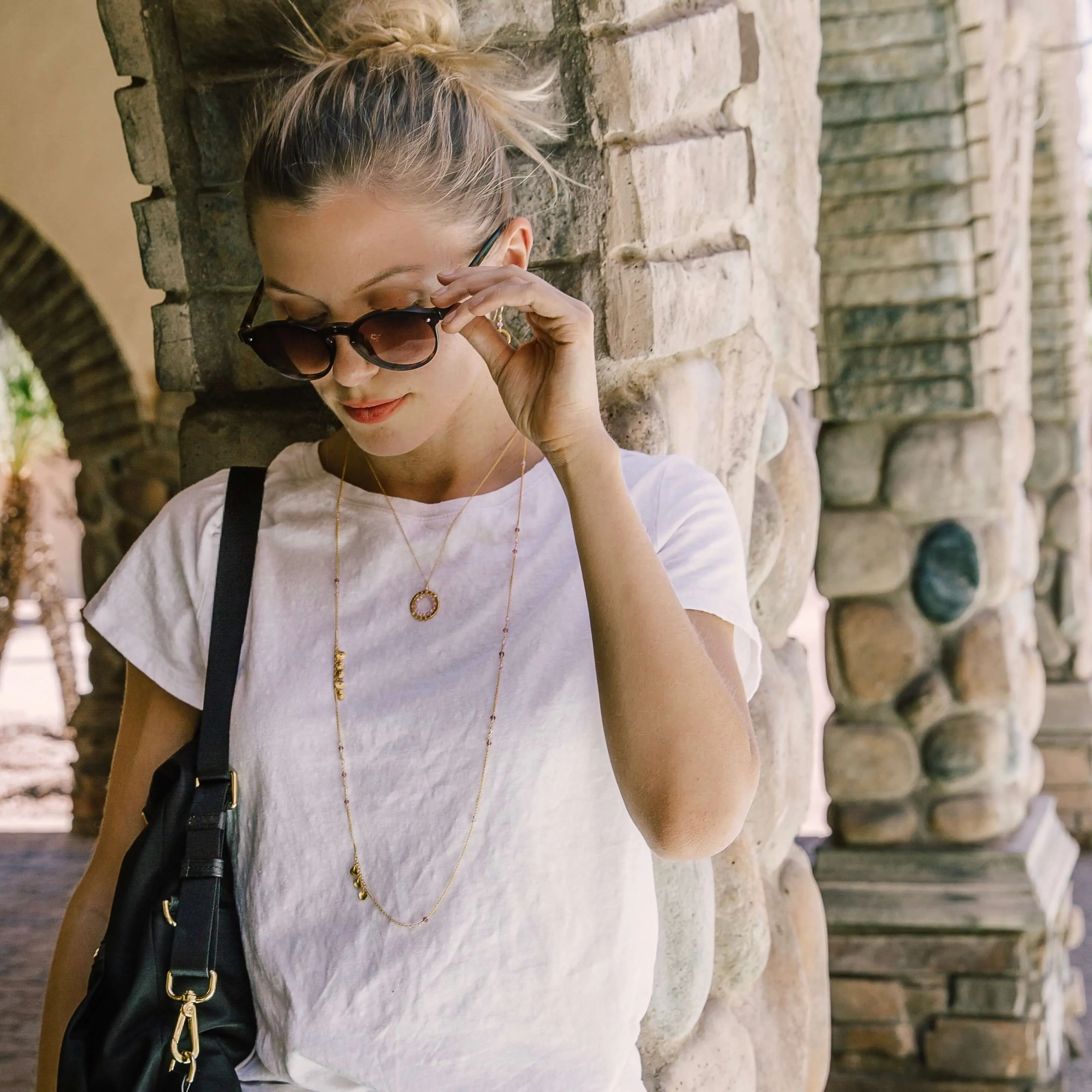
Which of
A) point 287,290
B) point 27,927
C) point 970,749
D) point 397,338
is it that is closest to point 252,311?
point 287,290

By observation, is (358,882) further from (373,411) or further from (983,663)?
(983,663)

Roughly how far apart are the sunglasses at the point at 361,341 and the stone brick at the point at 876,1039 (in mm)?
3794

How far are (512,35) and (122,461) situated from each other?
5.08 metres

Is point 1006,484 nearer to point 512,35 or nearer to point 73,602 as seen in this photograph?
point 512,35

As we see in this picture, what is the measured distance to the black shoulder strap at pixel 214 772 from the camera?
1.38 metres

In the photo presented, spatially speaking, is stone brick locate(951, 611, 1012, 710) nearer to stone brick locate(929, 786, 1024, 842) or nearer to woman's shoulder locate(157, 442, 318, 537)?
stone brick locate(929, 786, 1024, 842)

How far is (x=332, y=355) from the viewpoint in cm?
136

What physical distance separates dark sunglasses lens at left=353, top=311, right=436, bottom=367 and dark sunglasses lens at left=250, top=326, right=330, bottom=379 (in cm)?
5

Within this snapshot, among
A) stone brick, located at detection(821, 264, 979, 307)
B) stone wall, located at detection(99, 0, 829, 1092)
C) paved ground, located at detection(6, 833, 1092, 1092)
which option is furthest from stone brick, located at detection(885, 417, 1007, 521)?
stone wall, located at detection(99, 0, 829, 1092)

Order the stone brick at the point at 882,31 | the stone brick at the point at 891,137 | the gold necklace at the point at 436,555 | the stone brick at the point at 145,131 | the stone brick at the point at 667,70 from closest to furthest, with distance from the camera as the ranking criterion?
the gold necklace at the point at 436,555 → the stone brick at the point at 667,70 → the stone brick at the point at 145,131 → the stone brick at the point at 882,31 → the stone brick at the point at 891,137

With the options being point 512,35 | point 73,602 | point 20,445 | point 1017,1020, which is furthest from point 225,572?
point 73,602

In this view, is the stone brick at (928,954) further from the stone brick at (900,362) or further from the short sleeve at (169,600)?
the short sleeve at (169,600)

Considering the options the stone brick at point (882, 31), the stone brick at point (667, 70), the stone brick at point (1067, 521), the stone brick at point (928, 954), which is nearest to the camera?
the stone brick at point (667, 70)

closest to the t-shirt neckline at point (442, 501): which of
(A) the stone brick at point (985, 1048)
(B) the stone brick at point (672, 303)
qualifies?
(B) the stone brick at point (672, 303)
